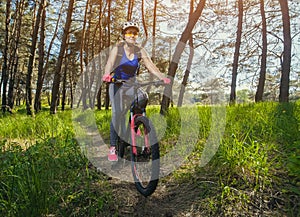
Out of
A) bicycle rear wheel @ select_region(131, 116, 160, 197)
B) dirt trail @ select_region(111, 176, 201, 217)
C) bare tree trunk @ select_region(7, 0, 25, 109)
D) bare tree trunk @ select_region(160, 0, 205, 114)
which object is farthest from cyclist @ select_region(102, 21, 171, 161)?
bare tree trunk @ select_region(7, 0, 25, 109)

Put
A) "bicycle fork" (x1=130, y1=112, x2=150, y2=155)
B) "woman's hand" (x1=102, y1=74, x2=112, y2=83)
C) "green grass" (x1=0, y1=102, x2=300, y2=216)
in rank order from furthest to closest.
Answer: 1. "woman's hand" (x1=102, y1=74, x2=112, y2=83)
2. "bicycle fork" (x1=130, y1=112, x2=150, y2=155)
3. "green grass" (x1=0, y1=102, x2=300, y2=216)

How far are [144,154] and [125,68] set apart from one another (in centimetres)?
122

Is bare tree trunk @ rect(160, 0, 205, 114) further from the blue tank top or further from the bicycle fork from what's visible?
the bicycle fork

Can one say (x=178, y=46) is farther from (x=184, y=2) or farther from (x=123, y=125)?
(x=184, y=2)

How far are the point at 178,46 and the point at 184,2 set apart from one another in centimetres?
958

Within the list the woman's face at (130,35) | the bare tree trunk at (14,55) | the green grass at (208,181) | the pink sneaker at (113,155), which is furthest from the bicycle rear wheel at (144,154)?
the bare tree trunk at (14,55)

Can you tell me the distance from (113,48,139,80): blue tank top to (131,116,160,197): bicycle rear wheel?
66 centimetres

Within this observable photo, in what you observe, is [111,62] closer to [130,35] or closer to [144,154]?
[130,35]

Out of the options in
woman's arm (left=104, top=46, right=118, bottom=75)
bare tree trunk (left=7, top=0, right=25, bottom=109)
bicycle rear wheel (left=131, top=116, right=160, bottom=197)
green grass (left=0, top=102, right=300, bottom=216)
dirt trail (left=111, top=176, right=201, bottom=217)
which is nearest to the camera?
green grass (left=0, top=102, right=300, bottom=216)

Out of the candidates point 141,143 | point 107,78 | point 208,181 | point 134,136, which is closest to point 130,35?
point 107,78

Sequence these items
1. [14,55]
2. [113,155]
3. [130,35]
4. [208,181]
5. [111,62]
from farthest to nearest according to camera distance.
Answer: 1. [14,55]
2. [113,155]
3. [130,35]
4. [111,62]
5. [208,181]

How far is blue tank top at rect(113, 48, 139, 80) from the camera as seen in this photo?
346 centimetres

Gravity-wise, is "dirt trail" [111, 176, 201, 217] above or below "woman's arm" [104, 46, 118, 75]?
below

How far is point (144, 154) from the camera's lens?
309 centimetres
